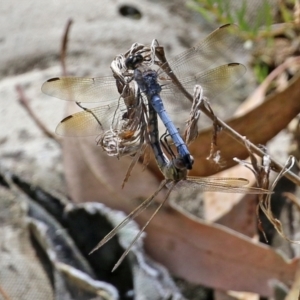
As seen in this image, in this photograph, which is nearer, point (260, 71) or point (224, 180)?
point (224, 180)

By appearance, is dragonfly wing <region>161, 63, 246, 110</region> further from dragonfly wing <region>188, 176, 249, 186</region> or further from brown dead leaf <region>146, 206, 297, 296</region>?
brown dead leaf <region>146, 206, 297, 296</region>

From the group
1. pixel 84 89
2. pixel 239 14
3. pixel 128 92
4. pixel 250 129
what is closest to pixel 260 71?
pixel 239 14

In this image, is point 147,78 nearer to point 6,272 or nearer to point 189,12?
point 6,272

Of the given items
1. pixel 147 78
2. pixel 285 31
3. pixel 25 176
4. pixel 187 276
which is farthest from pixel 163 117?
pixel 285 31

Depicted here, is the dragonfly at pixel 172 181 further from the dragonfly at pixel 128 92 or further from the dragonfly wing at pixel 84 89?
the dragonfly wing at pixel 84 89

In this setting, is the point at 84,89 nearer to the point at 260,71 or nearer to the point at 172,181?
the point at 172,181

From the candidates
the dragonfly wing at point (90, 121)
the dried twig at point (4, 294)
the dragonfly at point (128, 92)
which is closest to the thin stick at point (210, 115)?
the dragonfly at point (128, 92)

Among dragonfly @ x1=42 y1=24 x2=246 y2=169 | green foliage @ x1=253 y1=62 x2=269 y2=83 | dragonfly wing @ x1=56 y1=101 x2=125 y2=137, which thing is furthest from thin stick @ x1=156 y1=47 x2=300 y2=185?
green foliage @ x1=253 y1=62 x2=269 y2=83
